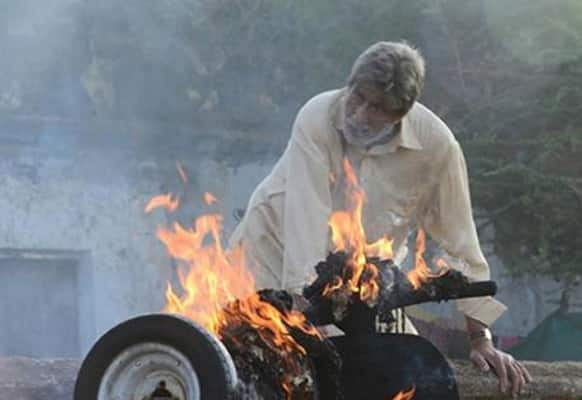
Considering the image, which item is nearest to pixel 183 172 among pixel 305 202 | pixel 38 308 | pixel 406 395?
pixel 38 308

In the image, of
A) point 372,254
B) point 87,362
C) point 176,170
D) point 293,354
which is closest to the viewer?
point 87,362

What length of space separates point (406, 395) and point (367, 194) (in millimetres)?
1117

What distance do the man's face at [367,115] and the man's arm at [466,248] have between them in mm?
388

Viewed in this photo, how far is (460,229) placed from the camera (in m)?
4.54

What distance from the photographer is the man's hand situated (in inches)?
181

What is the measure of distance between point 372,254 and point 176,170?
26.9ft

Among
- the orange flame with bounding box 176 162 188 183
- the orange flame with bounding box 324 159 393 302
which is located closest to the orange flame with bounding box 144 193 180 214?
the orange flame with bounding box 176 162 188 183

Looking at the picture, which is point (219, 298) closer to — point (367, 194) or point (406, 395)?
point (406, 395)

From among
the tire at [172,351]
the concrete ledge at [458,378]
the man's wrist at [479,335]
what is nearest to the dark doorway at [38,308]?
the concrete ledge at [458,378]

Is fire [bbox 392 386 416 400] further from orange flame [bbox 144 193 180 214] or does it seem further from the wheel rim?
orange flame [bbox 144 193 180 214]

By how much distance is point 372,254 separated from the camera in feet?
12.3

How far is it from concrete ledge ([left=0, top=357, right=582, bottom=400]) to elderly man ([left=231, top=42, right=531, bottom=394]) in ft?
0.26

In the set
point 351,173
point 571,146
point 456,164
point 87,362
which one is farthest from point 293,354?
point 571,146

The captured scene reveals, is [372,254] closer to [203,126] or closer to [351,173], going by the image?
[351,173]
